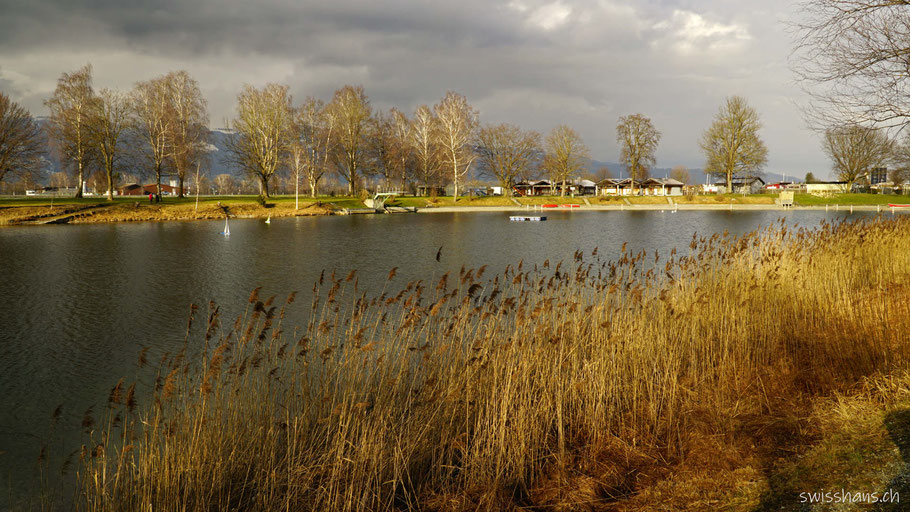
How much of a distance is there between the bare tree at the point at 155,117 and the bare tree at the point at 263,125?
7539 millimetres

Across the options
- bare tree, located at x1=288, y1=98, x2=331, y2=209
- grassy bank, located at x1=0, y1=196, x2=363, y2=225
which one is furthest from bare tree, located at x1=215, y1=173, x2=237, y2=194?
grassy bank, located at x1=0, y1=196, x2=363, y2=225

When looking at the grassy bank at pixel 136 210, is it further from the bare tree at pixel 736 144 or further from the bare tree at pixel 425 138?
the bare tree at pixel 736 144

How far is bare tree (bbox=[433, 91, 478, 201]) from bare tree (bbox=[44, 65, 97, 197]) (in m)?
40.0

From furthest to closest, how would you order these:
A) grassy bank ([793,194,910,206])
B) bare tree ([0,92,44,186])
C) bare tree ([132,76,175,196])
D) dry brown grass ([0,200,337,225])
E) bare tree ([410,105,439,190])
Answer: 1. grassy bank ([793,194,910,206])
2. bare tree ([410,105,439,190])
3. bare tree ([132,76,175,196])
4. bare tree ([0,92,44,186])
5. dry brown grass ([0,200,337,225])

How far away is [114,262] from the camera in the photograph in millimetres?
25422

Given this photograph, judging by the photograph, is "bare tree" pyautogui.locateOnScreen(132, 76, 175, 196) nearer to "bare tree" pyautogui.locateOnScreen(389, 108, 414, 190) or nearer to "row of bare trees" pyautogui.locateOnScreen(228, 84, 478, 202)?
"row of bare trees" pyautogui.locateOnScreen(228, 84, 478, 202)

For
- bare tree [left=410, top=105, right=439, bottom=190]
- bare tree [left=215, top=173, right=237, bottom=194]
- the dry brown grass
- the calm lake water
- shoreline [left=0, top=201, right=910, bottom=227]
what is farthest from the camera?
bare tree [left=215, top=173, right=237, bottom=194]

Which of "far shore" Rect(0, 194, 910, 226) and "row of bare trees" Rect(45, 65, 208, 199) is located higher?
"row of bare trees" Rect(45, 65, 208, 199)

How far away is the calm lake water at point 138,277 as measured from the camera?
9.36 m

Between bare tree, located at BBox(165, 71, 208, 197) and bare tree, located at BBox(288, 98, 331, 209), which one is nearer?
bare tree, located at BBox(165, 71, 208, 197)

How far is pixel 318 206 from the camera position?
208ft

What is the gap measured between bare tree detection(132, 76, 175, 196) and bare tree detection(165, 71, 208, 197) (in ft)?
1.85

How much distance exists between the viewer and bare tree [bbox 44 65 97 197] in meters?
57.2

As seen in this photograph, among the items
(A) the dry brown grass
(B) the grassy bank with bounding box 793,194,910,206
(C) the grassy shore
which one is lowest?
(C) the grassy shore
